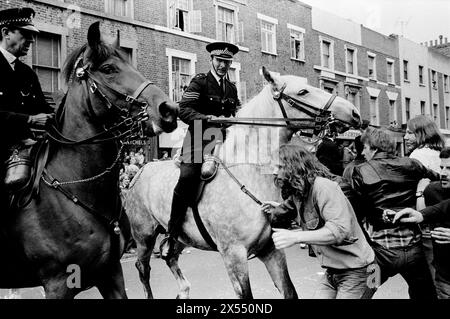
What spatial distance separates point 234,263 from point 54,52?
1238cm

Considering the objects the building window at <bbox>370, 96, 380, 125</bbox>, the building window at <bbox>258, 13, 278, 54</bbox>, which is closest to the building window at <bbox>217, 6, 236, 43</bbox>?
the building window at <bbox>258, 13, 278, 54</bbox>

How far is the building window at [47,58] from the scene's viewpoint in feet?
45.2

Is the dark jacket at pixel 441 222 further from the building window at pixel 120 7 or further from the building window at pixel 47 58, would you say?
the building window at pixel 120 7

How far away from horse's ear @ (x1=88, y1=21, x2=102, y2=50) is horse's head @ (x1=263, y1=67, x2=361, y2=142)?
1.89m

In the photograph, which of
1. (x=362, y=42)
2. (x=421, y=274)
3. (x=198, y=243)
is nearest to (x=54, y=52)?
(x=198, y=243)

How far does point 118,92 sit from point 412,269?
Result: 292 centimetres

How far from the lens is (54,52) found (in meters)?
14.4

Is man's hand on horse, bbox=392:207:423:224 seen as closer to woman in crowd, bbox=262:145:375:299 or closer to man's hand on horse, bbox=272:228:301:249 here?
woman in crowd, bbox=262:145:375:299

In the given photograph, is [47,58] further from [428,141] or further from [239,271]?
[428,141]

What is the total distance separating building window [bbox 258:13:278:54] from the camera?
21.3 m

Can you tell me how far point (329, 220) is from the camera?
3240 millimetres

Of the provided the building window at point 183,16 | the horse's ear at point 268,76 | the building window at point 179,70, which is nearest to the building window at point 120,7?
the building window at point 183,16

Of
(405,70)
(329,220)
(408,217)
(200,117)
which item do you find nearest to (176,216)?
(200,117)
